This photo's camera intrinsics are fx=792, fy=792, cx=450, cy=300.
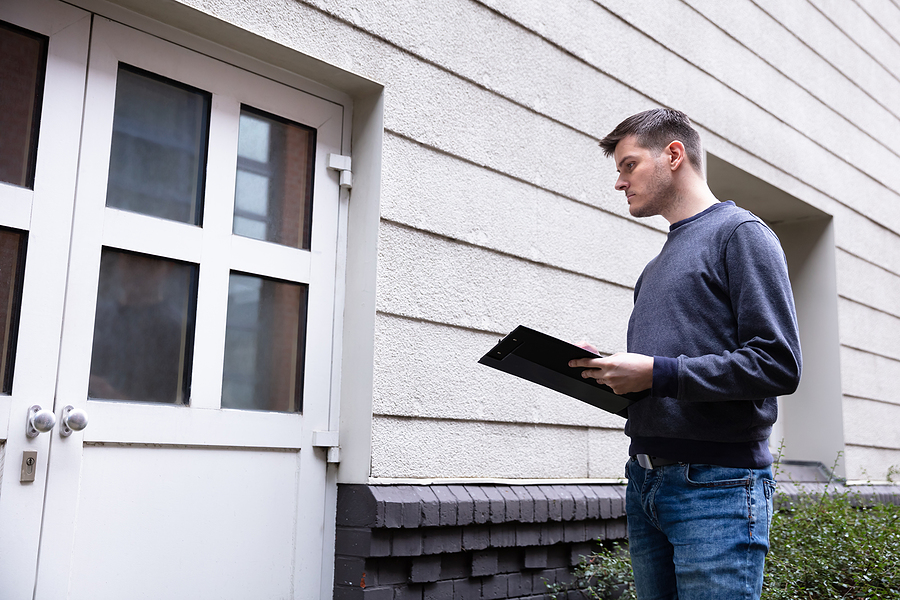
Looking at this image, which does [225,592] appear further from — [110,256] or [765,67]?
[765,67]

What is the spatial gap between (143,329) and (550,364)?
1339 mm

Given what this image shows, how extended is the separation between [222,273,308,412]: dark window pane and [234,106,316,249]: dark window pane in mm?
193

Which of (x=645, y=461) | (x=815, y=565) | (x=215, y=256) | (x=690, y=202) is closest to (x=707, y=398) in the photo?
(x=645, y=461)

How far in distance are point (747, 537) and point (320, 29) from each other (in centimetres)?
218

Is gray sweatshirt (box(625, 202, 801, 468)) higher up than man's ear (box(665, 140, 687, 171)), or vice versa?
man's ear (box(665, 140, 687, 171))

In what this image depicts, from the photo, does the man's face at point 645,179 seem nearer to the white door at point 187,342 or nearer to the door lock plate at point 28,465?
the white door at point 187,342

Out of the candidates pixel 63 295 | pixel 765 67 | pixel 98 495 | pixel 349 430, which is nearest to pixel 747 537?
pixel 349 430

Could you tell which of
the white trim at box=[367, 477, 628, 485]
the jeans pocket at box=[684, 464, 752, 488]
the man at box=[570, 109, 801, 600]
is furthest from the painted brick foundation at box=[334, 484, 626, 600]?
the jeans pocket at box=[684, 464, 752, 488]

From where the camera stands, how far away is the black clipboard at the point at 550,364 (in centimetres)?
179

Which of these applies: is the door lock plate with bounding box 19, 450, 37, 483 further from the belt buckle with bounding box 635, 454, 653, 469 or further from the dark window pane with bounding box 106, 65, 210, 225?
the belt buckle with bounding box 635, 454, 653, 469

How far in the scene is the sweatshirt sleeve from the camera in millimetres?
1651

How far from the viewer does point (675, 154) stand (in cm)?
200

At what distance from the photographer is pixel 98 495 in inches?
90.7

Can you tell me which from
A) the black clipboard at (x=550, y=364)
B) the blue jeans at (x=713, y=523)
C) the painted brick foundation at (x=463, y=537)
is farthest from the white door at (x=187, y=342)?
the blue jeans at (x=713, y=523)
